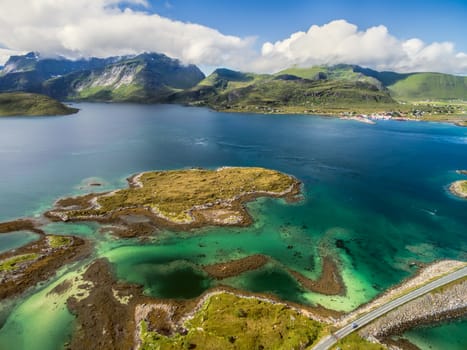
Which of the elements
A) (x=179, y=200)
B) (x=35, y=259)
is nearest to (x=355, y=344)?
(x=179, y=200)

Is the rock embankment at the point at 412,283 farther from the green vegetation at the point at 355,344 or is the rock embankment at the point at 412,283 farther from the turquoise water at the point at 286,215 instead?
the green vegetation at the point at 355,344

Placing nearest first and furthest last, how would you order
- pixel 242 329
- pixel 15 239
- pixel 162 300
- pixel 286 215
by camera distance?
pixel 242 329, pixel 162 300, pixel 15 239, pixel 286 215

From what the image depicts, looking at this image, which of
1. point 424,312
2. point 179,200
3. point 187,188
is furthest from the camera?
point 187,188

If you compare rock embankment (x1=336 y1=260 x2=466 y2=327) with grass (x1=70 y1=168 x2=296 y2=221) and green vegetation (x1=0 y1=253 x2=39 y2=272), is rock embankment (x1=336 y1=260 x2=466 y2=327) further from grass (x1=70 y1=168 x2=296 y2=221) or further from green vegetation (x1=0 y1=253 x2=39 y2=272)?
green vegetation (x1=0 y1=253 x2=39 y2=272)

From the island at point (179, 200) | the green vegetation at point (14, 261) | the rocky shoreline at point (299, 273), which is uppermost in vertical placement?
the island at point (179, 200)

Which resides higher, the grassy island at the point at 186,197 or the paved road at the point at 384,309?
the grassy island at the point at 186,197

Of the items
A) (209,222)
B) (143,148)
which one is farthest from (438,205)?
(143,148)

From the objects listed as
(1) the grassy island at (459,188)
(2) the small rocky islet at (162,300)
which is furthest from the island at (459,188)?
(2) the small rocky islet at (162,300)

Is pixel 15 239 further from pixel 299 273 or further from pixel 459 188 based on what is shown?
pixel 459 188
